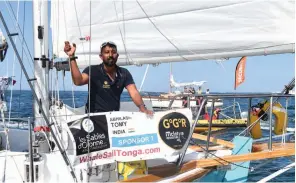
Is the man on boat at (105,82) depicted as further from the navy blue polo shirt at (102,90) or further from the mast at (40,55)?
the mast at (40,55)

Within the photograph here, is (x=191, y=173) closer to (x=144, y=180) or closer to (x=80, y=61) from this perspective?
(x=144, y=180)

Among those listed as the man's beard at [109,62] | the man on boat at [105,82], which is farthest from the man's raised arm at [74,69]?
the man's beard at [109,62]

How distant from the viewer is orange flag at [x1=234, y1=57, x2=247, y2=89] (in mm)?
6844

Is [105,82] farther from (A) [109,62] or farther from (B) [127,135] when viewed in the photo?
(B) [127,135]

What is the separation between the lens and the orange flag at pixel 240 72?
684 centimetres

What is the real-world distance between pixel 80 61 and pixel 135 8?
1.15 metres

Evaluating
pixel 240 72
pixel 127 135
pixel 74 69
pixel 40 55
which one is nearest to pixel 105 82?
pixel 74 69

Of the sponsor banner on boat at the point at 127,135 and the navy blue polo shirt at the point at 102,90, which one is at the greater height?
the navy blue polo shirt at the point at 102,90

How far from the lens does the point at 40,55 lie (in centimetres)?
489

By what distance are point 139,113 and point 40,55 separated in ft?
5.55

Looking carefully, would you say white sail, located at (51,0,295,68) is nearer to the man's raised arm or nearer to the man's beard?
the man's beard

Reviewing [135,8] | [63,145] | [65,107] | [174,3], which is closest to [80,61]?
[65,107]

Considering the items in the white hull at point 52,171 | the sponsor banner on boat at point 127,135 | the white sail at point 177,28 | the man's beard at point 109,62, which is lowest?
the white hull at point 52,171

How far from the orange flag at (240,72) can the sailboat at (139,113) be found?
5.16 ft
